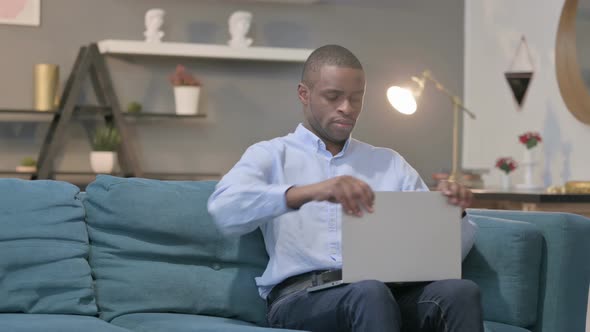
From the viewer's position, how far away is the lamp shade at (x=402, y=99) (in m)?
A: 4.43

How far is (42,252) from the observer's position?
7.79 ft

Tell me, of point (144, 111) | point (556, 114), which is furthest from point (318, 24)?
point (556, 114)

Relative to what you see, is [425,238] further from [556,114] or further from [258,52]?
[258,52]

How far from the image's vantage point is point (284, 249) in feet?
7.68

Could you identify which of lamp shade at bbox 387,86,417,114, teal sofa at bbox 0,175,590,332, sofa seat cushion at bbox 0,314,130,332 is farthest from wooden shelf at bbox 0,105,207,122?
sofa seat cushion at bbox 0,314,130,332

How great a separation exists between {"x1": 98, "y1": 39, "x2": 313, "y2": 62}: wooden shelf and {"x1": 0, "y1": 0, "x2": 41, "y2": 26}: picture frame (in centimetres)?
38

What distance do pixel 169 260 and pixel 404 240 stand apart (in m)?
0.68

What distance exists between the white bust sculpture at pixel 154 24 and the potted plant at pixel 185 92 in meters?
0.20

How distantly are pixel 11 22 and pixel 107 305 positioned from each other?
3070mm

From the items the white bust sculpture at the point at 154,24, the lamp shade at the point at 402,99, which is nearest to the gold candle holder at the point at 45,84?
the white bust sculpture at the point at 154,24

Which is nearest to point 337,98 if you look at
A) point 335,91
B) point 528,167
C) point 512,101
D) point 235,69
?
point 335,91

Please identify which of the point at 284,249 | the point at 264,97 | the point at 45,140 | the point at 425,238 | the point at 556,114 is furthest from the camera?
the point at 264,97

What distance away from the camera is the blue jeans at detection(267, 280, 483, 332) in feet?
6.53

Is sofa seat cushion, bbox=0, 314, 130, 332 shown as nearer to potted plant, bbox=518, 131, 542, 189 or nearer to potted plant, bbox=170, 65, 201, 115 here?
potted plant, bbox=518, 131, 542, 189
